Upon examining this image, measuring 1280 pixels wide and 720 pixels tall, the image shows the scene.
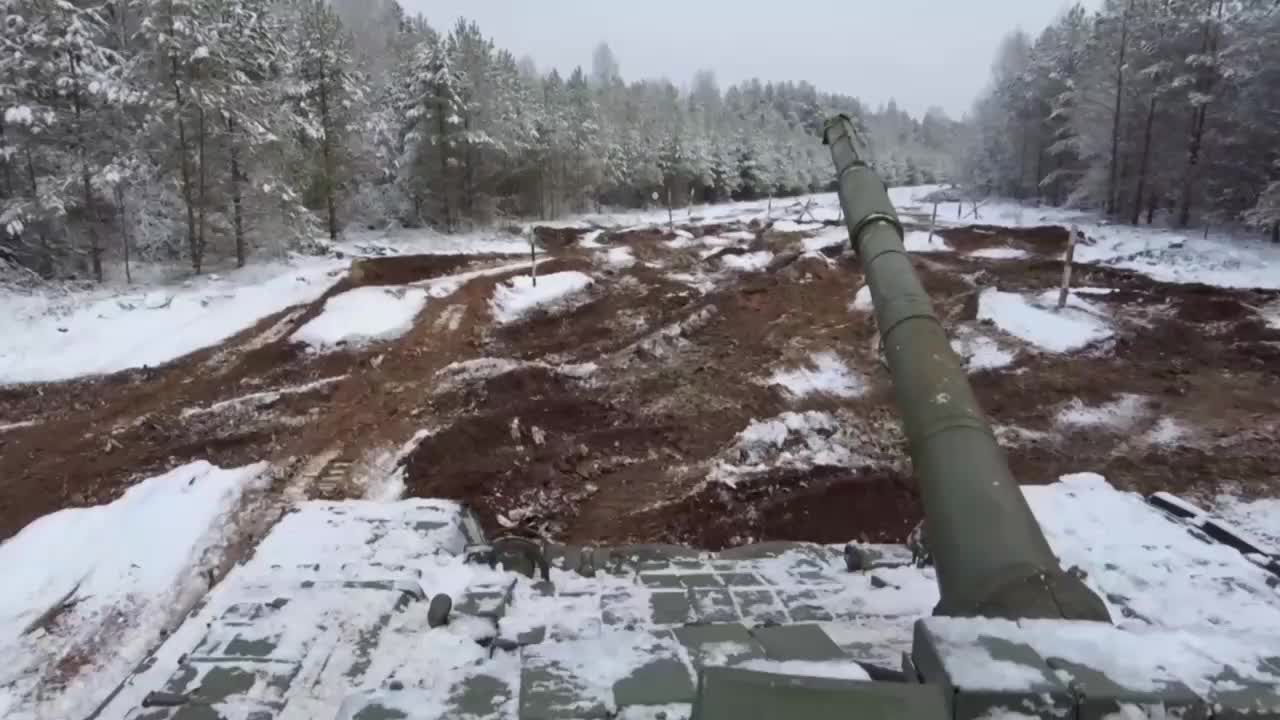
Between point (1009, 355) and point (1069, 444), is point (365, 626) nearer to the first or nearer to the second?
point (1069, 444)

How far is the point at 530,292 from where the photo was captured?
19016 mm

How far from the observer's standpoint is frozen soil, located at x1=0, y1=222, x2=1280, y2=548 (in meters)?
8.88

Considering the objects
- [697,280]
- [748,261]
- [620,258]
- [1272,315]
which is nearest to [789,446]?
[697,280]

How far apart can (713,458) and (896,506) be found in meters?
2.38

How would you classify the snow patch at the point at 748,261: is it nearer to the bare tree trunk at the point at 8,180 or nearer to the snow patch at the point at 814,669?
the bare tree trunk at the point at 8,180

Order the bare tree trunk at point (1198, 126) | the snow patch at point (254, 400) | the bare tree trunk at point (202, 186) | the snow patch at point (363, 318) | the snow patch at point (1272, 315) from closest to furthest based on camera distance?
the snow patch at point (254, 400)
the snow patch at point (363, 318)
the snow patch at point (1272, 315)
the bare tree trunk at point (202, 186)
the bare tree trunk at point (1198, 126)

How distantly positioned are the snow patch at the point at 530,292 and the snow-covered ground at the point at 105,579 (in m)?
8.93

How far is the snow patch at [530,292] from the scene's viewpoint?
17484mm

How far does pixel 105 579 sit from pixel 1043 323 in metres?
16.0

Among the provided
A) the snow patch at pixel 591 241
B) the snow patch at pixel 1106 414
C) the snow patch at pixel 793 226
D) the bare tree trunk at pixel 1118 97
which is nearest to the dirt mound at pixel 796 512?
the snow patch at pixel 1106 414

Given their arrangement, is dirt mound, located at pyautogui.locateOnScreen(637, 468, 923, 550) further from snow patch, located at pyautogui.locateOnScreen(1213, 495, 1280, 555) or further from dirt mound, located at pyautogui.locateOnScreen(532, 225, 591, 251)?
dirt mound, located at pyautogui.locateOnScreen(532, 225, 591, 251)

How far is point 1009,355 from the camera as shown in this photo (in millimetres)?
14117

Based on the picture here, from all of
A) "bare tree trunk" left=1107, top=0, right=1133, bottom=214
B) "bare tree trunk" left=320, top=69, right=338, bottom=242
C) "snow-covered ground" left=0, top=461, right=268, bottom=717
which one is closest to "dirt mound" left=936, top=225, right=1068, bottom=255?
"bare tree trunk" left=1107, top=0, right=1133, bottom=214

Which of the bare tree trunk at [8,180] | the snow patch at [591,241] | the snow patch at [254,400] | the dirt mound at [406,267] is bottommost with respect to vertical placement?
the snow patch at [254,400]
